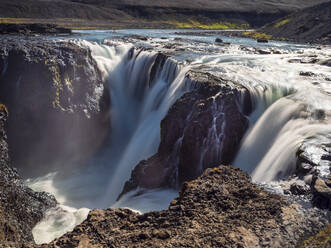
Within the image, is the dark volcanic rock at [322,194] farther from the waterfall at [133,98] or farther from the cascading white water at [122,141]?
the waterfall at [133,98]

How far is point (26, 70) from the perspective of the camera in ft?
92.2

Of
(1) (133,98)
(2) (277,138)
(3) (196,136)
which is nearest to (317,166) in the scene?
(2) (277,138)

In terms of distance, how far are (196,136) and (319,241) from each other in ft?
39.1

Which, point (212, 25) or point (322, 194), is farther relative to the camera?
point (212, 25)

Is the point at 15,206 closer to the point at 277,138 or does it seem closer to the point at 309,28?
the point at 277,138

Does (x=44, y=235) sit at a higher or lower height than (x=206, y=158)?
lower

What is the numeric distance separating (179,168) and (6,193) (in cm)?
1007

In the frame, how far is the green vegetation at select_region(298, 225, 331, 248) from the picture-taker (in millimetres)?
8867

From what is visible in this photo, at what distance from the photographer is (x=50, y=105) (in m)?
28.1

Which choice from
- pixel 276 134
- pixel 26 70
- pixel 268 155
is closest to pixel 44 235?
pixel 268 155

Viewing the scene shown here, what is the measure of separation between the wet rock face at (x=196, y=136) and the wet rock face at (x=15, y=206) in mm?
5614

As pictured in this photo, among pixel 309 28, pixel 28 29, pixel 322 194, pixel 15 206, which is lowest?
pixel 15 206

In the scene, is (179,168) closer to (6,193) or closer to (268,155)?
(268,155)

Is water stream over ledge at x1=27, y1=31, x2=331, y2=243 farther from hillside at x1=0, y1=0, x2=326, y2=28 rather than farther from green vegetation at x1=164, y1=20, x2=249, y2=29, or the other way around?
green vegetation at x1=164, y1=20, x2=249, y2=29
